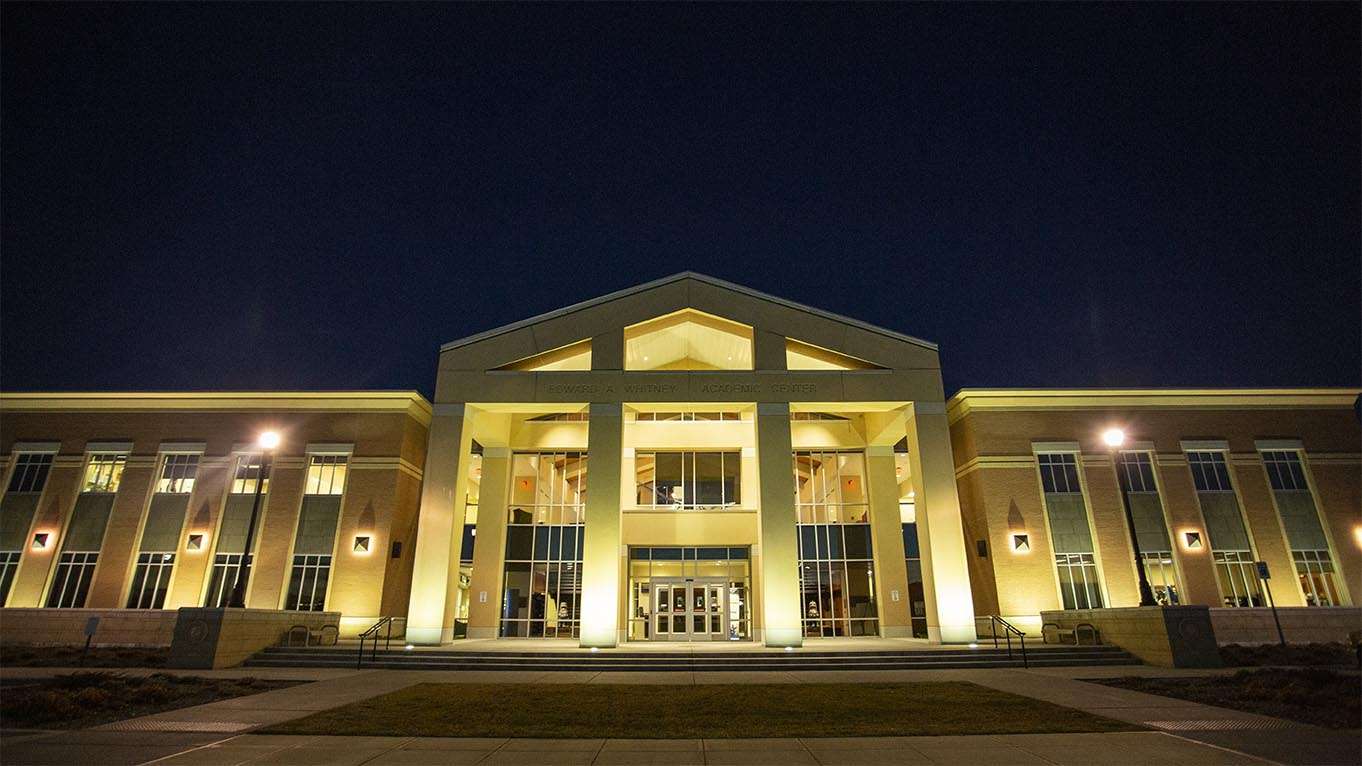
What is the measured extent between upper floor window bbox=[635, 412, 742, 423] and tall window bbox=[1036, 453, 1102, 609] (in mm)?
13719

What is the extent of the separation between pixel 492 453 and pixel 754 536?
1243 centimetres

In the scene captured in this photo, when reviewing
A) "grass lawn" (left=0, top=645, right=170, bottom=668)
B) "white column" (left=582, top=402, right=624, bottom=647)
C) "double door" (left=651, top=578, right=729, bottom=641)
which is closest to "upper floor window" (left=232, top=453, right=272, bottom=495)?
"grass lawn" (left=0, top=645, right=170, bottom=668)

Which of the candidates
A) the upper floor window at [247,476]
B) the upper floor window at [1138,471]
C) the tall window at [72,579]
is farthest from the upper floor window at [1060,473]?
the tall window at [72,579]

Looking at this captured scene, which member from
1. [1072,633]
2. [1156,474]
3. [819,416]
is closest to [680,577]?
[819,416]

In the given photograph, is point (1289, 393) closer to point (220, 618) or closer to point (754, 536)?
point (754, 536)

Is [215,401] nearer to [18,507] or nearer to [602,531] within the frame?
[18,507]

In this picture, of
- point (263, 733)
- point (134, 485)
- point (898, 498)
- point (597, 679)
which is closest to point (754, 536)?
point (898, 498)

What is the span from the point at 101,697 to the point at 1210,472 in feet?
123

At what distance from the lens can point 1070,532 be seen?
2764cm

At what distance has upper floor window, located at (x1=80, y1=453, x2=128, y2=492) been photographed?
29.2 m

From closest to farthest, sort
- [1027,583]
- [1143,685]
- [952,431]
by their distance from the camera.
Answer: [1143,685]
[1027,583]
[952,431]

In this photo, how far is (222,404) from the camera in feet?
97.9

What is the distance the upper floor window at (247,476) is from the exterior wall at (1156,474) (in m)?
31.3

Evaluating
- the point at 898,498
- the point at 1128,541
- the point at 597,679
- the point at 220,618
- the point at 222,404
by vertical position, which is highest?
the point at 222,404
